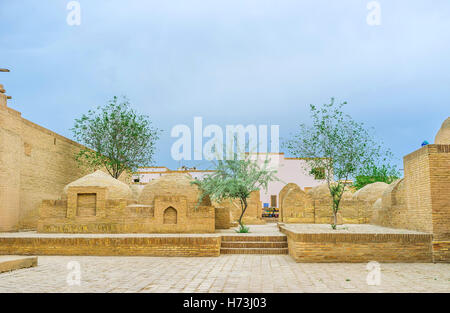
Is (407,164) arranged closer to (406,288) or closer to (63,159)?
(406,288)

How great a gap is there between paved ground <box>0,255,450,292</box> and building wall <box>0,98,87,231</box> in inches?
285

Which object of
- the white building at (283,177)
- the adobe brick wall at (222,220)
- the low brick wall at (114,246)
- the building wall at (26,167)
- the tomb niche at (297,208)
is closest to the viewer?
the low brick wall at (114,246)

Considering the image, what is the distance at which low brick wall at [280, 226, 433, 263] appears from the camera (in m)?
9.09

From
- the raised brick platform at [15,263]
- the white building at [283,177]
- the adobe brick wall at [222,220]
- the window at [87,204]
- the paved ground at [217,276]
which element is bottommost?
the paved ground at [217,276]

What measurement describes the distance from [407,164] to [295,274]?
5.37 m

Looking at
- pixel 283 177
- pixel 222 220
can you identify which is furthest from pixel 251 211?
pixel 283 177

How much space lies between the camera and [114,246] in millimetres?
10656

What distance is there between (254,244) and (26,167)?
11.6 metres

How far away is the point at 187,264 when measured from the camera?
29.3 feet

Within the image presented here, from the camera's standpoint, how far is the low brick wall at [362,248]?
9086mm

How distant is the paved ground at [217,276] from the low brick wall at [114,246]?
2.36 ft

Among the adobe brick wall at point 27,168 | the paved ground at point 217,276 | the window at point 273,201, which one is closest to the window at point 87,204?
the adobe brick wall at point 27,168

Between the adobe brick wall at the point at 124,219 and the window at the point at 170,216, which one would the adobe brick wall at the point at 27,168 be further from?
the window at the point at 170,216

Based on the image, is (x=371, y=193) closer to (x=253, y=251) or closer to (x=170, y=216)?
(x=253, y=251)
